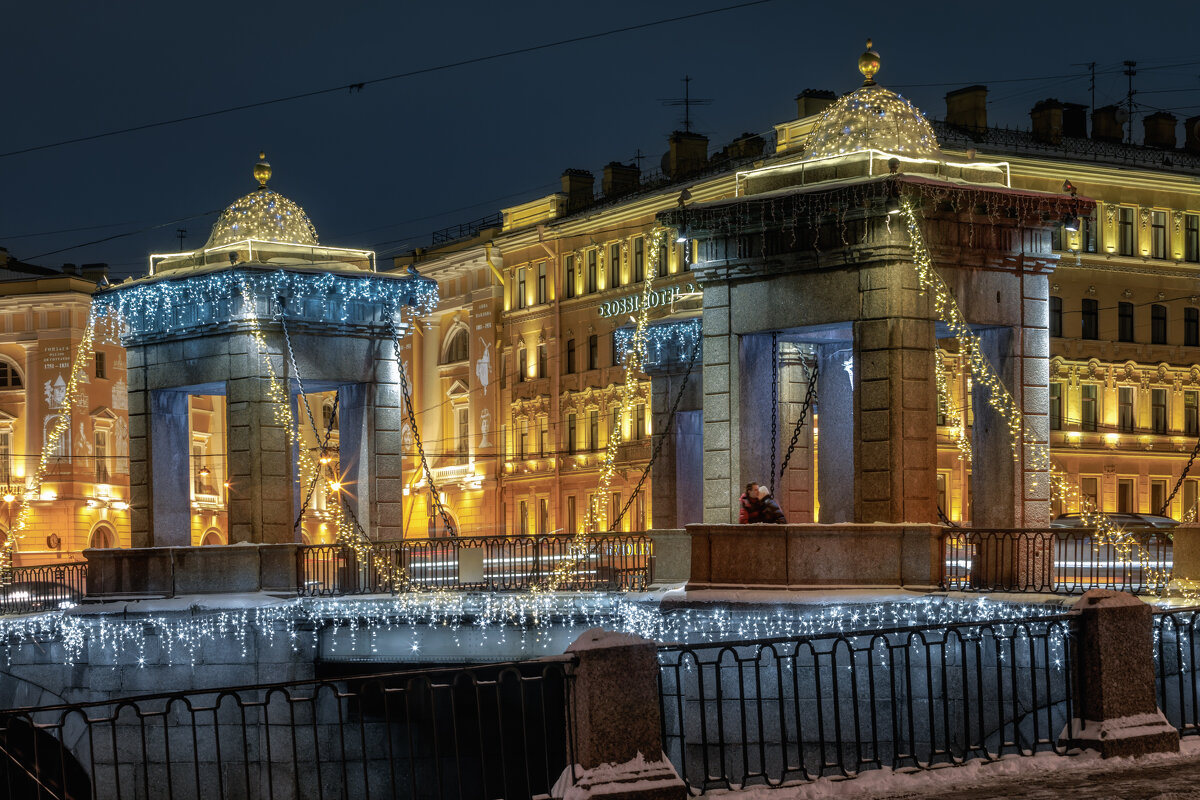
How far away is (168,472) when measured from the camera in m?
26.4

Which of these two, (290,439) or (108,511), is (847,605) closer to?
(290,439)

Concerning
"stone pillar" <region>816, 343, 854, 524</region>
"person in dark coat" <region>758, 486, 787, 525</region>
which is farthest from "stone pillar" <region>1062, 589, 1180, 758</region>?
"stone pillar" <region>816, 343, 854, 524</region>

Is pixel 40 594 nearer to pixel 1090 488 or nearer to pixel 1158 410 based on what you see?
pixel 1090 488

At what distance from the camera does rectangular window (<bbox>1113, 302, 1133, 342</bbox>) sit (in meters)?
51.6

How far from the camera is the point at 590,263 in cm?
5800

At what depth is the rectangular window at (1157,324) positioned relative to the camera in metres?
52.0

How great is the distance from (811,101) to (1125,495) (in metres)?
14.8

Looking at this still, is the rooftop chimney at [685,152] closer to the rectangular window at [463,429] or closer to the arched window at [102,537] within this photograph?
the rectangular window at [463,429]

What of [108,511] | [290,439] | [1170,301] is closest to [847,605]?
[290,439]

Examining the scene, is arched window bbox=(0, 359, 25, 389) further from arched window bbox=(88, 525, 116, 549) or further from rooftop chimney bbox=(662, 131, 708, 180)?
rooftop chimney bbox=(662, 131, 708, 180)

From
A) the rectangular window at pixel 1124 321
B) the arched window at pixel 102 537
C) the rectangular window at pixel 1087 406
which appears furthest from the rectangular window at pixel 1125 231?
the arched window at pixel 102 537

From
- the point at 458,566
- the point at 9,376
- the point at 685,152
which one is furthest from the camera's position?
the point at 9,376

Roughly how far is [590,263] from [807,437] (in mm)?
34162

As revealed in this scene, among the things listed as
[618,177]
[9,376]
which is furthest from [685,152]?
[9,376]
